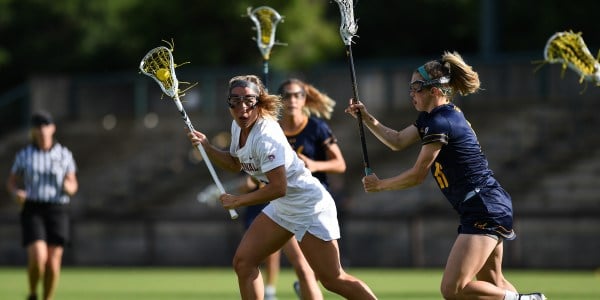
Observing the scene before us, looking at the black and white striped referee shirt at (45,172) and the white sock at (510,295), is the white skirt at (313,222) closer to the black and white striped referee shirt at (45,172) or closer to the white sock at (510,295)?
the white sock at (510,295)

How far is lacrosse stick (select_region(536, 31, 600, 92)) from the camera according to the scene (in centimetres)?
958

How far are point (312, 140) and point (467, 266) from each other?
282cm

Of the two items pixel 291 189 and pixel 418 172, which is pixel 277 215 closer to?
pixel 291 189

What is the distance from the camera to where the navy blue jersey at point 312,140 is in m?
10.8

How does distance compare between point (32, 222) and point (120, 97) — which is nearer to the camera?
point (32, 222)

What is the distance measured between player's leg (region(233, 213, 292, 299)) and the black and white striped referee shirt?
162 inches

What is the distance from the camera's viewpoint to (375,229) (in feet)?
67.7

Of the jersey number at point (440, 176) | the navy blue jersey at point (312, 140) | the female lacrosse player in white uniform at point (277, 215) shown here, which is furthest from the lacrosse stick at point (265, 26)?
the jersey number at point (440, 176)

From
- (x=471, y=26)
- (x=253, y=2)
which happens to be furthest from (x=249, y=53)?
(x=471, y=26)

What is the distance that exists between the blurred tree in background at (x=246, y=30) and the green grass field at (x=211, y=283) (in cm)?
798

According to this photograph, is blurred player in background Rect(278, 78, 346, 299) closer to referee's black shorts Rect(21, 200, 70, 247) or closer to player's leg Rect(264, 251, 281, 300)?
player's leg Rect(264, 251, 281, 300)

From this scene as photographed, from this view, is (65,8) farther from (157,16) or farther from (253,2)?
(253,2)

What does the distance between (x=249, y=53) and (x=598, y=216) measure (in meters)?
11.4

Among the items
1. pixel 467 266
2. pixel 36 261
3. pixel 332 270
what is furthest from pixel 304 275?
pixel 36 261
